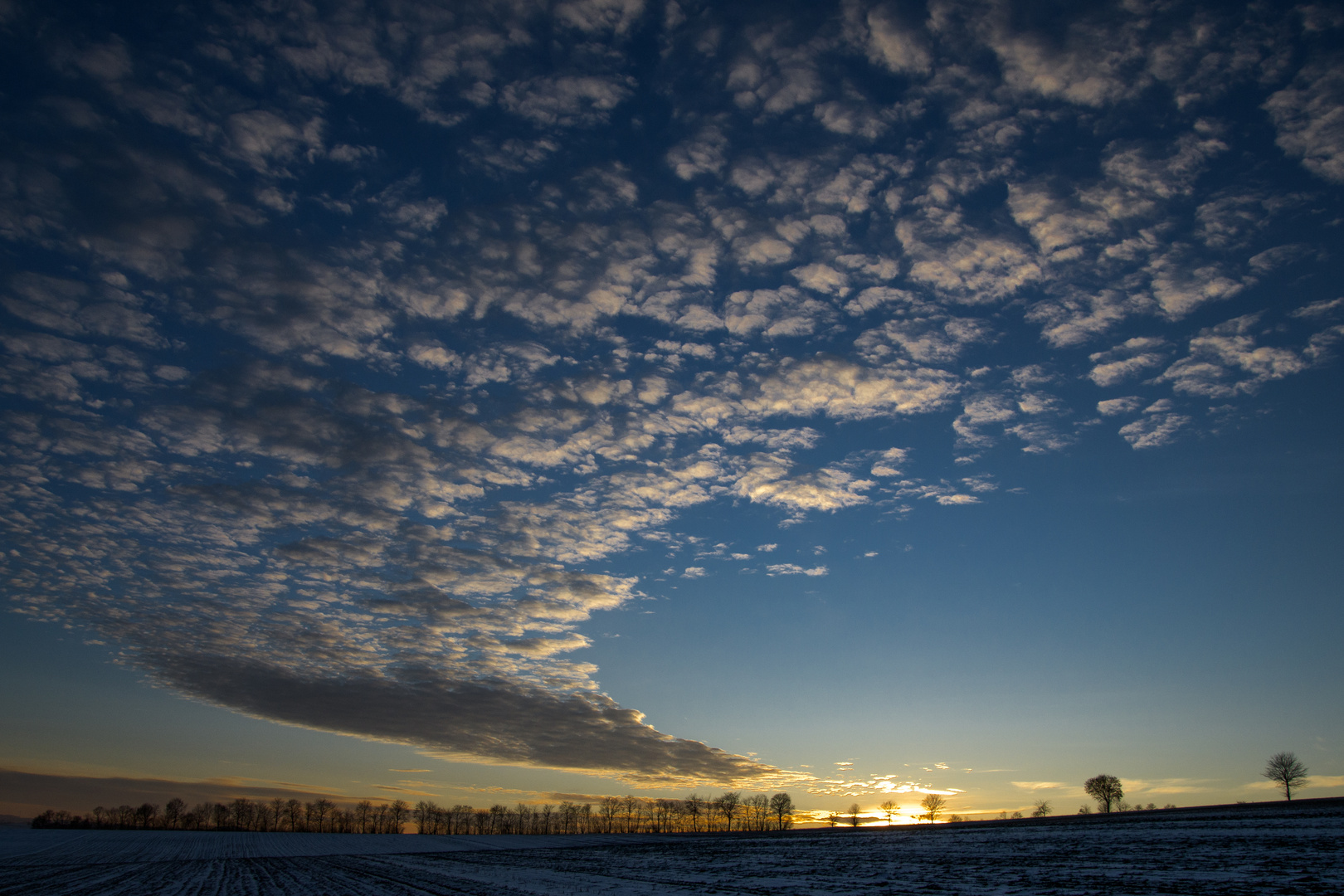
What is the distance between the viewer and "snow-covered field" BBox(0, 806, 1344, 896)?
1275 inches

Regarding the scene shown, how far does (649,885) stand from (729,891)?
26.1ft

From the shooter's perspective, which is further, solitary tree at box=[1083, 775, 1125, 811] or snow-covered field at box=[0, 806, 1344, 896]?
solitary tree at box=[1083, 775, 1125, 811]

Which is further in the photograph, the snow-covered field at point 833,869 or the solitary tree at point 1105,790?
the solitary tree at point 1105,790

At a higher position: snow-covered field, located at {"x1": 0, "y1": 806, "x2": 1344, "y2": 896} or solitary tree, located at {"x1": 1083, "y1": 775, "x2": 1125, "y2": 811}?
snow-covered field, located at {"x1": 0, "y1": 806, "x2": 1344, "y2": 896}

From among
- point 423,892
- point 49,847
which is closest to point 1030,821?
point 423,892

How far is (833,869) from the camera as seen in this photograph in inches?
1901

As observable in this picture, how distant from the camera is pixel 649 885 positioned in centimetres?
4119

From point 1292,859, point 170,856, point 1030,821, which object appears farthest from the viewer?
point 1030,821

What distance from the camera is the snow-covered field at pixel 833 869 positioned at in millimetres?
32375

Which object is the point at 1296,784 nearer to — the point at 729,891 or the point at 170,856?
the point at 729,891

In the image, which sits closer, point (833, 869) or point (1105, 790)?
point (833, 869)

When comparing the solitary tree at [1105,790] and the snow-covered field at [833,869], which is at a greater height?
the snow-covered field at [833,869]

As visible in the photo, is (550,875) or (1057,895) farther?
(550,875)

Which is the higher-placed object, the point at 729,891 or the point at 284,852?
the point at 729,891
